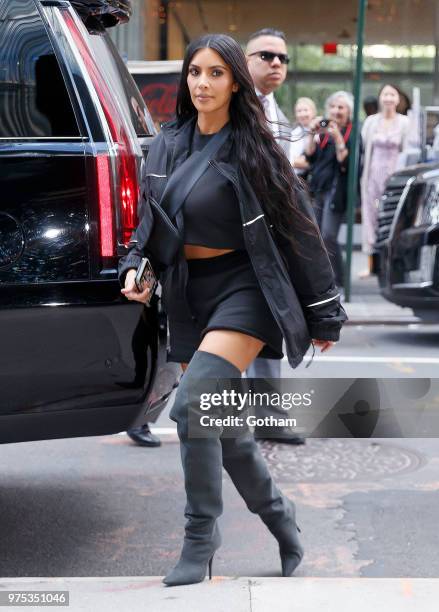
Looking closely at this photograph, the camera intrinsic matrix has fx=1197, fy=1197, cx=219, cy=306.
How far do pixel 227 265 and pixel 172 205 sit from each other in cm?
26

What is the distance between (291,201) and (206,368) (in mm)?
597

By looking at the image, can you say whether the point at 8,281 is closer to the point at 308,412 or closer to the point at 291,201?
the point at 291,201

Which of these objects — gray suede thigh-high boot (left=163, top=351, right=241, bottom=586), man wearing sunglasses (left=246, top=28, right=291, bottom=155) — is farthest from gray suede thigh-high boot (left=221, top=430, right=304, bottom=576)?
man wearing sunglasses (left=246, top=28, right=291, bottom=155)

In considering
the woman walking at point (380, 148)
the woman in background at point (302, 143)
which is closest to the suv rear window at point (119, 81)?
the woman in background at point (302, 143)

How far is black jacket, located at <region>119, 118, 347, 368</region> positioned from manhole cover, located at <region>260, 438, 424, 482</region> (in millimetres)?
1827

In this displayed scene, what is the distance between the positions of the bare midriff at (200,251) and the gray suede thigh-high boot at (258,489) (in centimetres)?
60

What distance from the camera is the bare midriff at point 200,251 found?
12.6ft

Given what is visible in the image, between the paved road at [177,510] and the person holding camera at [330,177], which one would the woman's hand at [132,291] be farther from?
the person holding camera at [330,177]

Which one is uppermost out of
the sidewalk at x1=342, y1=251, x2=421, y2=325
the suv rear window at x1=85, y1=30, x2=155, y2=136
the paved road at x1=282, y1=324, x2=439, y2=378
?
the suv rear window at x1=85, y1=30, x2=155, y2=136

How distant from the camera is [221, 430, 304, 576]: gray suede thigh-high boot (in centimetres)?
395

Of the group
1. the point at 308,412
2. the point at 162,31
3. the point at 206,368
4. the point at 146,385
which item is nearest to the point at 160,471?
the point at 308,412

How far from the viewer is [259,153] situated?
3814mm

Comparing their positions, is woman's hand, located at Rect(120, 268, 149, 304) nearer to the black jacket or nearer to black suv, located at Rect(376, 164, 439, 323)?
the black jacket

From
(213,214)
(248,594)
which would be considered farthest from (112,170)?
(248,594)
